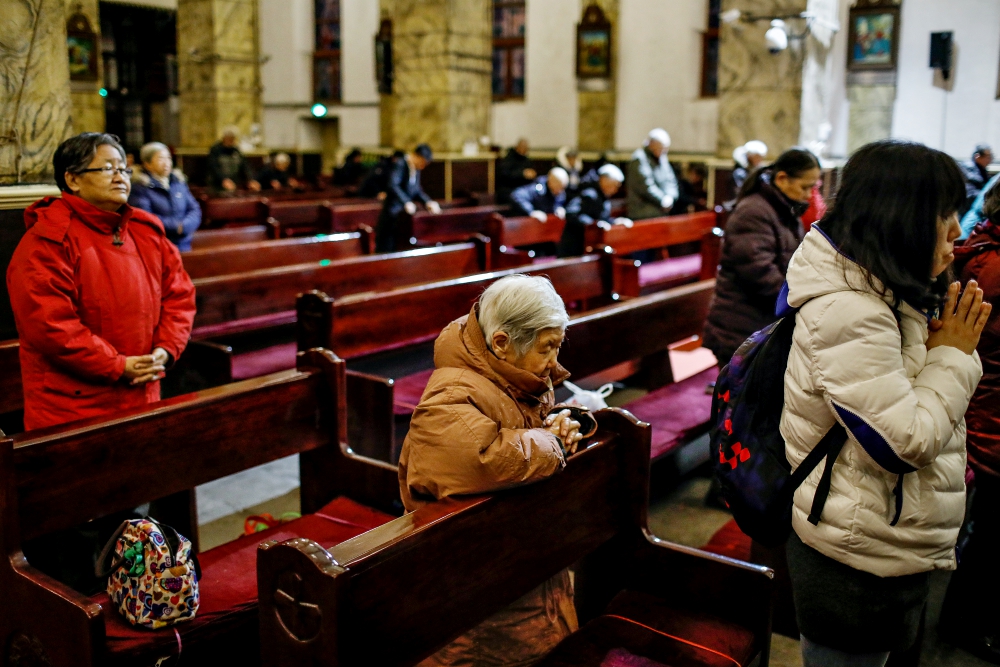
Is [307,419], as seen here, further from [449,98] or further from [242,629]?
[449,98]

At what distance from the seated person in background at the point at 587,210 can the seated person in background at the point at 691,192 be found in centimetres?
250

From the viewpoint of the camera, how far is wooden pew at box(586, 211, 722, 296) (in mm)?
5852

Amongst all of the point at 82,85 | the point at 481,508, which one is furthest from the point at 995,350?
the point at 82,85

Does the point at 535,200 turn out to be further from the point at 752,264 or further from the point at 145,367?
the point at 145,367

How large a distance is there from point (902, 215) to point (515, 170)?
1123 centimetres

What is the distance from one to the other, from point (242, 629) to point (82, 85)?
15.3 metres

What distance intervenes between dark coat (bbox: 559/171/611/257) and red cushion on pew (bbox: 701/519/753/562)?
3.49 m

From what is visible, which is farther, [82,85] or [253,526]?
[82,85]

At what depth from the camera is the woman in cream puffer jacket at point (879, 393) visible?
5.54ft

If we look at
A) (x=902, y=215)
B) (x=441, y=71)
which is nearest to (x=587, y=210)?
(x=902, y=215)

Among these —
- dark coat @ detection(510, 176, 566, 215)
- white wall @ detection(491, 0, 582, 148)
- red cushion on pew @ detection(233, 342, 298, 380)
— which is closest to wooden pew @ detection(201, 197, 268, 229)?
dark coat @ detection(510, 176, 566, 215)

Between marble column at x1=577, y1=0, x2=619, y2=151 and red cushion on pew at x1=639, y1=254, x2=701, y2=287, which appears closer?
red cushion on pew at x1=639, y1=254, x2=701, y2=287

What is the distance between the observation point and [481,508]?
198cm

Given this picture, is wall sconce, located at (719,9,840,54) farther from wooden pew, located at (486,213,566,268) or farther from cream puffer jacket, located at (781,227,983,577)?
cream puffer jacket, located at (781,227,983,577)
